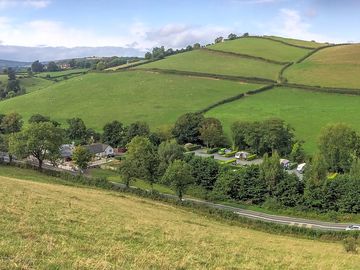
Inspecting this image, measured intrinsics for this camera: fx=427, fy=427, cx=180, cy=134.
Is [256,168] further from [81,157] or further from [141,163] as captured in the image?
[81,157]

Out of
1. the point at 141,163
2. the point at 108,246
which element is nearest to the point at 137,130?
the point at 141,163

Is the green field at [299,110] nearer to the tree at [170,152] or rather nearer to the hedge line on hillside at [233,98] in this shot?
the hedge line on hillside at [233,98]

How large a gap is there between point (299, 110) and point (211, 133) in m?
33.5

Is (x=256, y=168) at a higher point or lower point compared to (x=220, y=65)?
lower

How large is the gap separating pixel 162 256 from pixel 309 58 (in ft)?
568

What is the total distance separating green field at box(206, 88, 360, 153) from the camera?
376 ft

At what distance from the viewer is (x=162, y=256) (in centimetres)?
1912

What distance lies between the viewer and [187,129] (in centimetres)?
11550

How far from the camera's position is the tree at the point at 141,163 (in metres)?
72.7

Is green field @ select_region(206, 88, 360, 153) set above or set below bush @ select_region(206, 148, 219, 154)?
above

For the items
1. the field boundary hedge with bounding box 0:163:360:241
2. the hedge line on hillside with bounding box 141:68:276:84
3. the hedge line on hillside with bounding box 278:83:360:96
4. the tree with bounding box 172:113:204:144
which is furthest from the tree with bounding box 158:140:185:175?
the hedge line on hillside with bounding box 141:68:276:84

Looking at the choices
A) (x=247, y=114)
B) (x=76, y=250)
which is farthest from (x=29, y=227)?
(x=247, y=114)

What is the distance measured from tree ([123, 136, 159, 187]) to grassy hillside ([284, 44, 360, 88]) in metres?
89.8

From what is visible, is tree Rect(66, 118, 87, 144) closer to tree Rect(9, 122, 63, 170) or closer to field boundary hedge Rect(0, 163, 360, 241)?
tree Rect(9, 122, 63, 170)
